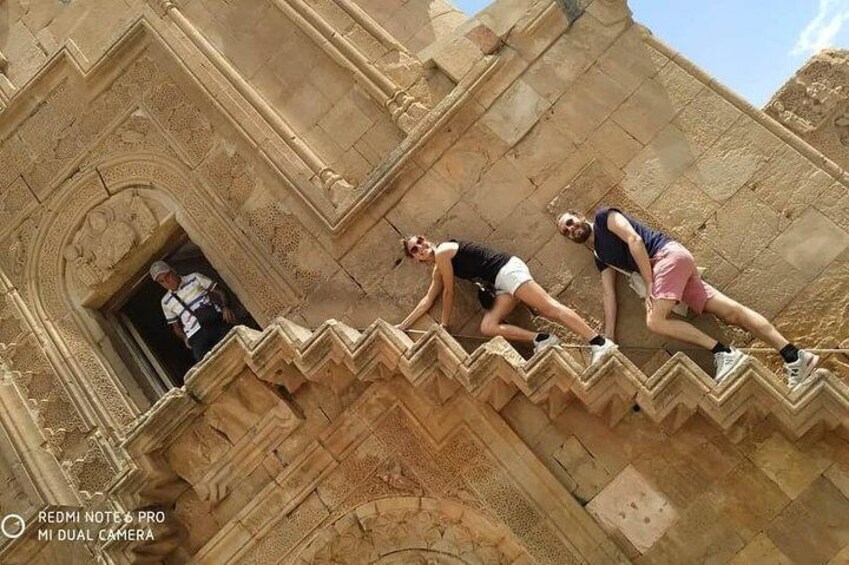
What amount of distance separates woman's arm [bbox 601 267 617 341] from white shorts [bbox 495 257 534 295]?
1.95 feet

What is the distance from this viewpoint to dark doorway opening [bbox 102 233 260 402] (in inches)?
323

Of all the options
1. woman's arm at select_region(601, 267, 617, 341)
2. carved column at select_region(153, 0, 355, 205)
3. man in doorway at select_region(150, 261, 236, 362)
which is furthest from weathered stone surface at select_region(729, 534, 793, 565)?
man in doorway at select_region(150, 261, 236, 362)

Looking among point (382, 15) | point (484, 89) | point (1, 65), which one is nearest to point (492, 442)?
point (484, 89)

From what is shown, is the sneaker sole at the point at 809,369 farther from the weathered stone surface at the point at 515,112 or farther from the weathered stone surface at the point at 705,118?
the weathered stone surface at the point at 515,112

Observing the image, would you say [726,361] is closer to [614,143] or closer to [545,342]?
[545,342]

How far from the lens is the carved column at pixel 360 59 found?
7.53 m

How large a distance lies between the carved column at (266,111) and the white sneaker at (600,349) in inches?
111

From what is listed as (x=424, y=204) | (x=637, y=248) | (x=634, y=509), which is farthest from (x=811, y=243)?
(x=424, y=204)

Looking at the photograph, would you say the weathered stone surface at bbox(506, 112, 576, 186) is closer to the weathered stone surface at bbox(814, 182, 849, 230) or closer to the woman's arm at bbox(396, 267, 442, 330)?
the woman's arm at bbox(396, 267, 442, 330)

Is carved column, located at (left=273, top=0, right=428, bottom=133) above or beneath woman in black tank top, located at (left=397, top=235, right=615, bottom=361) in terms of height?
above

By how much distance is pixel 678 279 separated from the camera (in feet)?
19.2

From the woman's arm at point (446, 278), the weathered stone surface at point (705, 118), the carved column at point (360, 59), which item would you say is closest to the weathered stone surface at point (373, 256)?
the woman's arm at point (446, 278)

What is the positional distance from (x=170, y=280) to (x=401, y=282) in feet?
7.70

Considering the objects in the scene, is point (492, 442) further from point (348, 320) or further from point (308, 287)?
point (308, 287)
